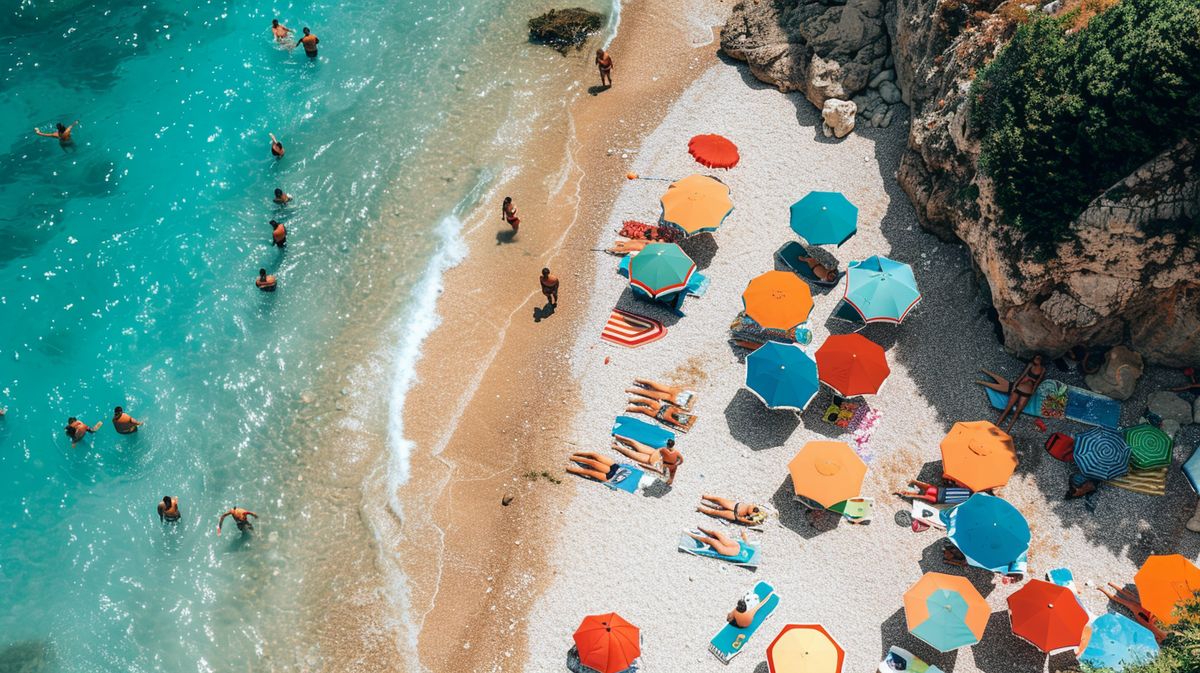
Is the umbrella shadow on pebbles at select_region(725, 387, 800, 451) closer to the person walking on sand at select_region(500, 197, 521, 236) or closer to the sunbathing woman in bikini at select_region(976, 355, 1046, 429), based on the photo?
the sunbathing woman in bikini at select_region(976, 355, 1046, 429)

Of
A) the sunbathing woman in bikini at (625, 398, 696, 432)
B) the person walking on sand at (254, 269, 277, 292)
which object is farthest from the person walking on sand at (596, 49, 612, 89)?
the sunbathing woman in bikini at (625, 398, 696, 432)

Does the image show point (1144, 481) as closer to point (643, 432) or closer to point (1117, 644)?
point (1117, 644)

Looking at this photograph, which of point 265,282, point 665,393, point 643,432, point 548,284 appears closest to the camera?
point 643,432

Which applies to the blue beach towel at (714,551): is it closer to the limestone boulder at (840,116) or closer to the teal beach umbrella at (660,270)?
the teal beach umbrella at (660,270)

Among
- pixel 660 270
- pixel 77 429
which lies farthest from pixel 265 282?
pixel 660 270

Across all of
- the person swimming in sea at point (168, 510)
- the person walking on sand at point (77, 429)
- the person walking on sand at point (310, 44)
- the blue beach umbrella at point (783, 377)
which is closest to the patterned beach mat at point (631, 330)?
the blue beach umbrella at point (783, 377)

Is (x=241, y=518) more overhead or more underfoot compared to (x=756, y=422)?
more underfoot

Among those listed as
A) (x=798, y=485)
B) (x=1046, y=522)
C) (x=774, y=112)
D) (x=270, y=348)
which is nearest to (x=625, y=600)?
(x=798, y=485)
